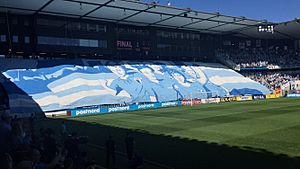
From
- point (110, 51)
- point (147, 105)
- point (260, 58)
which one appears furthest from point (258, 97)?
point (110, 51)

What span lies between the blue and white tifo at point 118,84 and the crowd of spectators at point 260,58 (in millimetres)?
7982

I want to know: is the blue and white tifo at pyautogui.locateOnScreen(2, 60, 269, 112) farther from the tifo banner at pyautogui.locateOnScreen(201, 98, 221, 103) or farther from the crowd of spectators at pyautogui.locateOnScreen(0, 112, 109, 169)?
the crowd of spectators at pyautogui.locateOnScreen(0, 112, 109, 169)

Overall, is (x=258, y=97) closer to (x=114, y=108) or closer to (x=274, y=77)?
(x=274, y=77)

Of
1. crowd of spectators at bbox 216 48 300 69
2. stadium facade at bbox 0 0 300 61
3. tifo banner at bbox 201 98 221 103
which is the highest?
stadium facade at bbox 0 0 300 61

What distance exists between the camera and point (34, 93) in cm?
4231

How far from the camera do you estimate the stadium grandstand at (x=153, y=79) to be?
717 inches

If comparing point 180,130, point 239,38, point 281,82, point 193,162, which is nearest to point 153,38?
point 239,38

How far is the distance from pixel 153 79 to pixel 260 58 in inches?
1230

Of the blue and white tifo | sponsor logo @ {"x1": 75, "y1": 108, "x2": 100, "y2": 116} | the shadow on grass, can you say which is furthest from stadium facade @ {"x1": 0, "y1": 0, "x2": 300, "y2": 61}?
the shadow on grass

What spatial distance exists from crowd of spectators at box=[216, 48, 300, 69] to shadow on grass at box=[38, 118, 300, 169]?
54.6 m

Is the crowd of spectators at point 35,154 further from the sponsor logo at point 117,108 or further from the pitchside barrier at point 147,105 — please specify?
the sponsor logo at point 117,108

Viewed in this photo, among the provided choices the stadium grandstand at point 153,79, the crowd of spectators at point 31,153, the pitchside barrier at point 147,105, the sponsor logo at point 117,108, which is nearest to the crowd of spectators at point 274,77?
the stadium grandstand at point 153,79

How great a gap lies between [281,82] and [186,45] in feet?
74.4

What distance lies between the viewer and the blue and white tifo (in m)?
42.9
